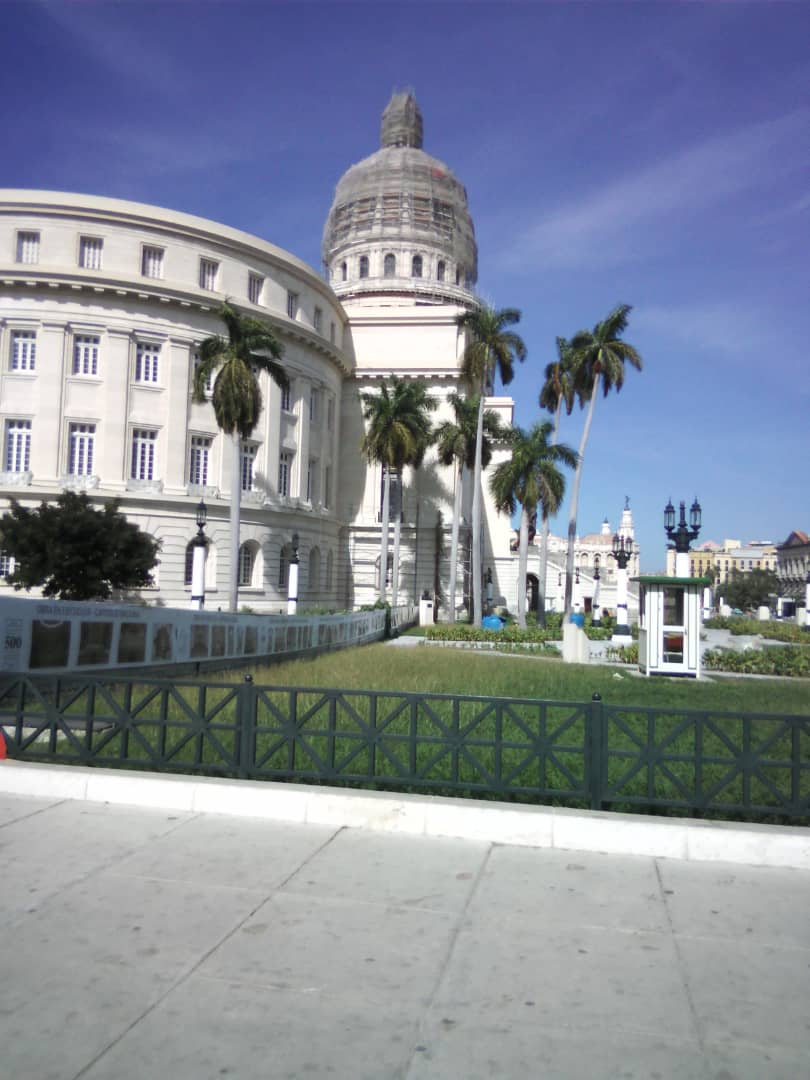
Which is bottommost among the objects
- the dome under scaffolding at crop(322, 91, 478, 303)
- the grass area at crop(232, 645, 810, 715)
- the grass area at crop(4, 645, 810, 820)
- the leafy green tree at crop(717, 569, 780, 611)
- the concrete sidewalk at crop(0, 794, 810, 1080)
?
the concrete sidewalk at crop(0, 794, 810, 1080)

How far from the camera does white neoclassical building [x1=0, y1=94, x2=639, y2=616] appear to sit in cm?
3772

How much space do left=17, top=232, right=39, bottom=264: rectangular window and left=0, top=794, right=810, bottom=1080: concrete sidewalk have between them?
37519mm

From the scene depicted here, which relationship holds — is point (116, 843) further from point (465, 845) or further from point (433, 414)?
point (433, 414)

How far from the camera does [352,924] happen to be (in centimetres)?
500

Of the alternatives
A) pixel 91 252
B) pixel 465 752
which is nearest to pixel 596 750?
pixel 465 752

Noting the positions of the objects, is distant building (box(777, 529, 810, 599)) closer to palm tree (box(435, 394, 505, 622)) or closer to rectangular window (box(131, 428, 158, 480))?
palm tree (box(435, 394, 505, 622))

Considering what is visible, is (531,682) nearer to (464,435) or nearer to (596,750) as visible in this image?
(596,750)

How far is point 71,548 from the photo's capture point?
101 feet

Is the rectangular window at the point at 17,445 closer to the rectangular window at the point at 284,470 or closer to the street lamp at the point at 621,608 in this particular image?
the rectangular window at the point at 284,470

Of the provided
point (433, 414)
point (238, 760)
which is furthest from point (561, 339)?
point (238, 760)

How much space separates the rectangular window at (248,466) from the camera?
43.3m


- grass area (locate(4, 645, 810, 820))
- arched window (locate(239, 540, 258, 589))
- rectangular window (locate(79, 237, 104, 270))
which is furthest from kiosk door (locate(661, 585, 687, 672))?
rectangular window (locate(79, 237, 104, 270))

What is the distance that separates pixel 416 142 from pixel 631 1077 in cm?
8743

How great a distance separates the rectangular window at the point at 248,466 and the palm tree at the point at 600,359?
1671 cm
